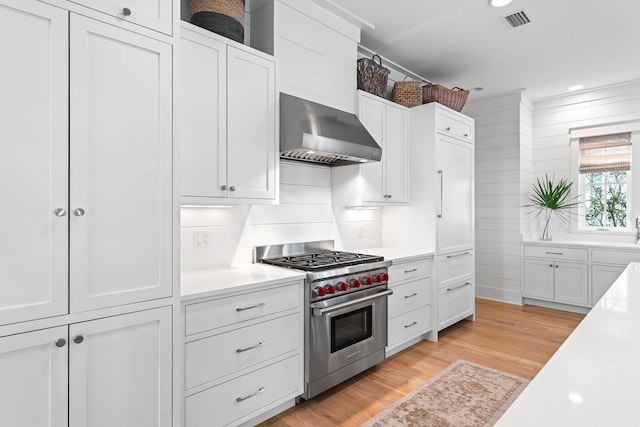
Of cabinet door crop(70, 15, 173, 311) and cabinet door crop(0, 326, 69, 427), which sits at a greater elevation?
cabinet door crop(70, 15, 173, 311)

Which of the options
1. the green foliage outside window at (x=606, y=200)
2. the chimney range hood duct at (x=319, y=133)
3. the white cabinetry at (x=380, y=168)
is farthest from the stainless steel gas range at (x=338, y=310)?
the green foliage outside window at (x=606, y=200)

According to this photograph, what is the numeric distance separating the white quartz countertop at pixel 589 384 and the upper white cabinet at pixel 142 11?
6.15ft

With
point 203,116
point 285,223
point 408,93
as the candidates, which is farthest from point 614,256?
point 203,116

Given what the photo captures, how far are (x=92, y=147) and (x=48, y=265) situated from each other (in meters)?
0.48

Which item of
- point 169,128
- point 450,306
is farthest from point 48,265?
point 450,306

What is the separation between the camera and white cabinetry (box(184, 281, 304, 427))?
74.6 inches

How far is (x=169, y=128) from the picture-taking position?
66.7 inches

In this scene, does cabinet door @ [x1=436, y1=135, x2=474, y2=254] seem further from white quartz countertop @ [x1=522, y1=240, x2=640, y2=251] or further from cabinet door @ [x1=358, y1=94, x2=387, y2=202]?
white quartz countertop @ [x1=522, y1=240, x2=640, y2=251]

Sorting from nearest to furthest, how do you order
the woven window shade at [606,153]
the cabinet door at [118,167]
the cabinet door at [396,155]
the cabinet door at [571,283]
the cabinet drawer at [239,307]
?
the cabinet door at [118,167] → the cabinet drawer at [239,307] → the cabinet door at [396,155] → the cabinet door at [571,283] → the woven window shade at [606,153]

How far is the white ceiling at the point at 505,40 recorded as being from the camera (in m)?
2.92

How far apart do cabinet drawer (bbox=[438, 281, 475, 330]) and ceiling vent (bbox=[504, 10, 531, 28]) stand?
2497mm

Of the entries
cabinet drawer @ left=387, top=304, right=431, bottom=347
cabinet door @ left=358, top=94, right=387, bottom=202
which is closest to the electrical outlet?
cabinet door @ left=358, top=94, right=387, bottom=202

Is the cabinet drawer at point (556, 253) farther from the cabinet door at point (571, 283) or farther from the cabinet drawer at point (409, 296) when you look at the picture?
the cabinet drawer at point (409, 296)

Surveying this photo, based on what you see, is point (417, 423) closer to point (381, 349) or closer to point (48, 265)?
point (381, 349)
